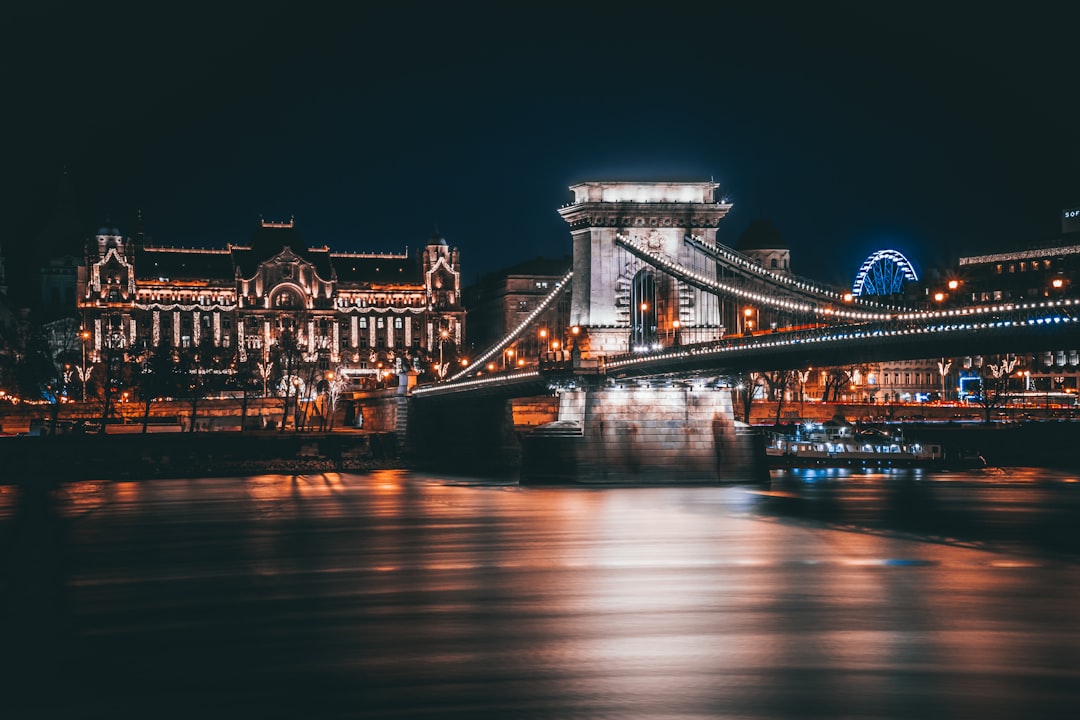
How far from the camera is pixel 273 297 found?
164m

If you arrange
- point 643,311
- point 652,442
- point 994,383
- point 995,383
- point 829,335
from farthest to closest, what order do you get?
point 994,383 → point 995,383 → point 643,311 → point 652,442 → point 829,335

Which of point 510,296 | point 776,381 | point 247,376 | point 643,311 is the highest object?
point 510,296

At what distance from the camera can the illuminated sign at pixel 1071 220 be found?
134 m

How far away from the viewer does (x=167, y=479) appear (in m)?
71.6

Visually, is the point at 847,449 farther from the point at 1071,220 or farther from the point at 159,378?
the point at 1071,220

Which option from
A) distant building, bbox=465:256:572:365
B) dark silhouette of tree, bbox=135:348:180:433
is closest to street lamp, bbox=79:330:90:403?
dark silhouette of tree, bbox=135:348:180:433

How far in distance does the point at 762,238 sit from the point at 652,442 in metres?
97.1

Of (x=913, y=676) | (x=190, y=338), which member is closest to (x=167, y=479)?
(x=913, y=676)

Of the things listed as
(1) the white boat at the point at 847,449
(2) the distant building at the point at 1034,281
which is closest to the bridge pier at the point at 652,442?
(1) the white boat at the point at 847,449

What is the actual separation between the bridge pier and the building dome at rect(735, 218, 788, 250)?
313 ft

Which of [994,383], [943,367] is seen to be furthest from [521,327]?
[994,383]

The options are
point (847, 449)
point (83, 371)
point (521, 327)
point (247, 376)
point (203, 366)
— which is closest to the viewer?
point (521, 327)

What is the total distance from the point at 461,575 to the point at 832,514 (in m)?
17.4

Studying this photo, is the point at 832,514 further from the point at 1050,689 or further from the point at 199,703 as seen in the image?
the point at 199,703
